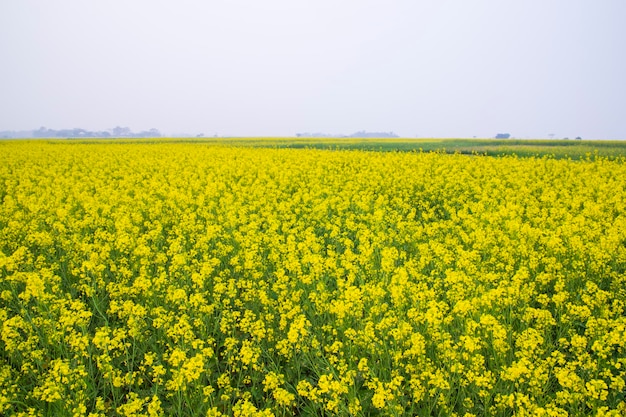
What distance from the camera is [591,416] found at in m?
3.63

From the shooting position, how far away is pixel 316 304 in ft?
17.6

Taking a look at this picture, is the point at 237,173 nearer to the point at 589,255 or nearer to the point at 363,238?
the point at 363,238

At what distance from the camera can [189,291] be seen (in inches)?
251

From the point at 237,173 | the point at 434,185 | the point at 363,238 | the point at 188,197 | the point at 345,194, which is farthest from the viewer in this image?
the point at 237,173

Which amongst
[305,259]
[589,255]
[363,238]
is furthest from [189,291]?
[589,255]

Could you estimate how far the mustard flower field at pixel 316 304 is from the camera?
3.97m

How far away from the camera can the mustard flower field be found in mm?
3969

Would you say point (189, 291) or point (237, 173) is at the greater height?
point (237, 173)

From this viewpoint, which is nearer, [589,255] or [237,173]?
Answer: [589,255]

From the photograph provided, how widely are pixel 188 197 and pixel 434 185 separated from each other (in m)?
7.29

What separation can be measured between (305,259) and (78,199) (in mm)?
7670

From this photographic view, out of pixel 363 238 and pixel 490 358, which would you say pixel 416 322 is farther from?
A: pixel 363 238

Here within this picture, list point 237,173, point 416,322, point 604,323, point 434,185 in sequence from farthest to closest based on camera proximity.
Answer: point 237,173 < point 434,185 < point 416,322 < point 604,323

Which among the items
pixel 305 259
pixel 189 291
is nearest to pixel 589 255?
pixel 305 259
